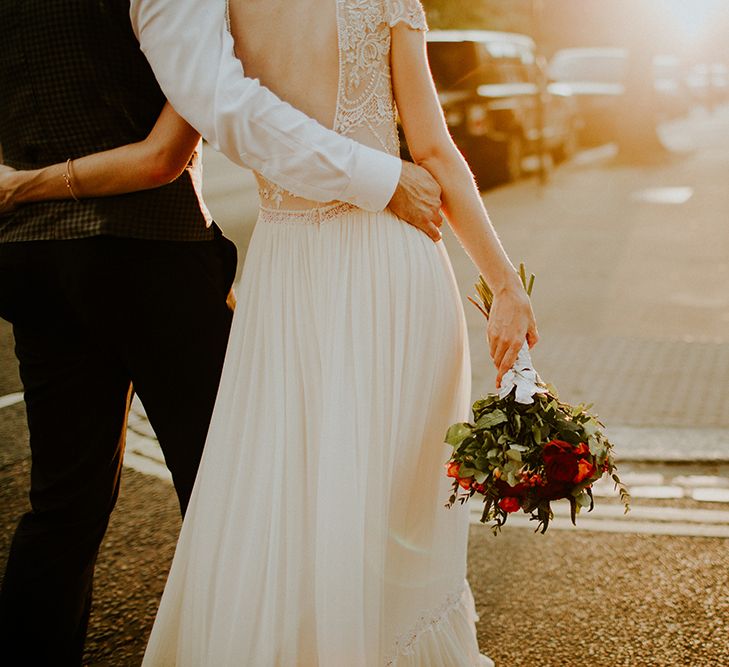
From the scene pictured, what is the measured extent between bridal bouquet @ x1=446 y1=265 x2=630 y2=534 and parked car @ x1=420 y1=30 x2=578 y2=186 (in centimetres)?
1043

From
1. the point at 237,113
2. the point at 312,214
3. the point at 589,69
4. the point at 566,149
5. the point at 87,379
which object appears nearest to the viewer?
the point at 237,113

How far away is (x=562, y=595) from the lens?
318 centimetres

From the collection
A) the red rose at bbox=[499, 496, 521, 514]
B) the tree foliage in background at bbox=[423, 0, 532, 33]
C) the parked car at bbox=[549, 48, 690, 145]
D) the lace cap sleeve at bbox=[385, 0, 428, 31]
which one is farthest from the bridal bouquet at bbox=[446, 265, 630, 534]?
the tree foliage in background at bbox=[423, 0, 532, 33]

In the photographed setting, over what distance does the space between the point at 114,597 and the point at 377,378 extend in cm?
168

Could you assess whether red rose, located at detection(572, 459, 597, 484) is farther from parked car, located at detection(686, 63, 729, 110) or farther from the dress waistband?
parked car, located at detection(686, 63, 729, 110)

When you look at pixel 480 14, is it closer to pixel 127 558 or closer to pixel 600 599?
pixel 127 558

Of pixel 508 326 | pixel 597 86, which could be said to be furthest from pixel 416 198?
pixel 597 86

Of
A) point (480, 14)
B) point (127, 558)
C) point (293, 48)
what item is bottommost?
point (480, 14)

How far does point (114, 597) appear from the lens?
10.7 ft

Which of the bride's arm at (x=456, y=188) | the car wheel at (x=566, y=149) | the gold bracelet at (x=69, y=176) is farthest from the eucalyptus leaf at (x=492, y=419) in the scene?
the car wheel at (x=566, y=149)

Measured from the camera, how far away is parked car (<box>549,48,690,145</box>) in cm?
1878

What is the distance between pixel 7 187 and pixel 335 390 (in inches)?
34.5

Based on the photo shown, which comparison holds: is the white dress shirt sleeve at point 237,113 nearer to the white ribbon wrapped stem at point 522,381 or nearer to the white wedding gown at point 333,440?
the white wedding gown at point 333,440

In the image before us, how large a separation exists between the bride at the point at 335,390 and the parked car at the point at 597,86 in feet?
55.2
